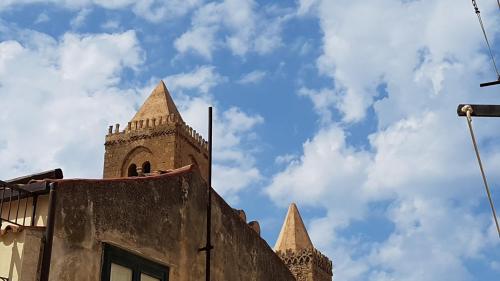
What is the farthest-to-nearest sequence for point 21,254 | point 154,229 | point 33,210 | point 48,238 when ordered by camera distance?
point 154,229 < point 33,210 < point 48,238 < point 21,254

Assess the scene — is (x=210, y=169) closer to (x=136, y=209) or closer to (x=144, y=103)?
(x=136, y=209)

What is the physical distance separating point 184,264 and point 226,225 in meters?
1.97

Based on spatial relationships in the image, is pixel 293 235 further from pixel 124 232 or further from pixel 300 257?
pixel 124 232

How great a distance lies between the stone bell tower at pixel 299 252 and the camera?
5206cm

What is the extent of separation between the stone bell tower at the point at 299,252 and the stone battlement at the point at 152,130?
34.5 feet

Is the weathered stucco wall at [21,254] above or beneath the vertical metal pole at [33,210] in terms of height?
beneath

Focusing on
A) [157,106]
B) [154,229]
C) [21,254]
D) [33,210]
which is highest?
[157,106]

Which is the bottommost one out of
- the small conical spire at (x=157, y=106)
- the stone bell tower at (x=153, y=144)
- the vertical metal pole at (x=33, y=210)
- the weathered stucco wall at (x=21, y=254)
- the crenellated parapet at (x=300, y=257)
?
the weathered stucco wall at (x=21, y=254)

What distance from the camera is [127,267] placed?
10406 mm

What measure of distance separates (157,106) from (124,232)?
50.5 m

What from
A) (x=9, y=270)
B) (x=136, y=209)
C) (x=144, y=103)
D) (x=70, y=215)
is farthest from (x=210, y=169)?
(x=144, y=103)

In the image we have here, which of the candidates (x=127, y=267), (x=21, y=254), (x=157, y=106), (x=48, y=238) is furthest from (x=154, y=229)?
(x=157, y=106)

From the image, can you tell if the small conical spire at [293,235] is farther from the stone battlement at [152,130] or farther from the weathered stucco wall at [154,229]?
the weathered stucco wall at [154,229]

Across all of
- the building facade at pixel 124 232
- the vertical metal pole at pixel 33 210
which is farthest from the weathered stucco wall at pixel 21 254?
the vertical metal pole at pixel 33 210
